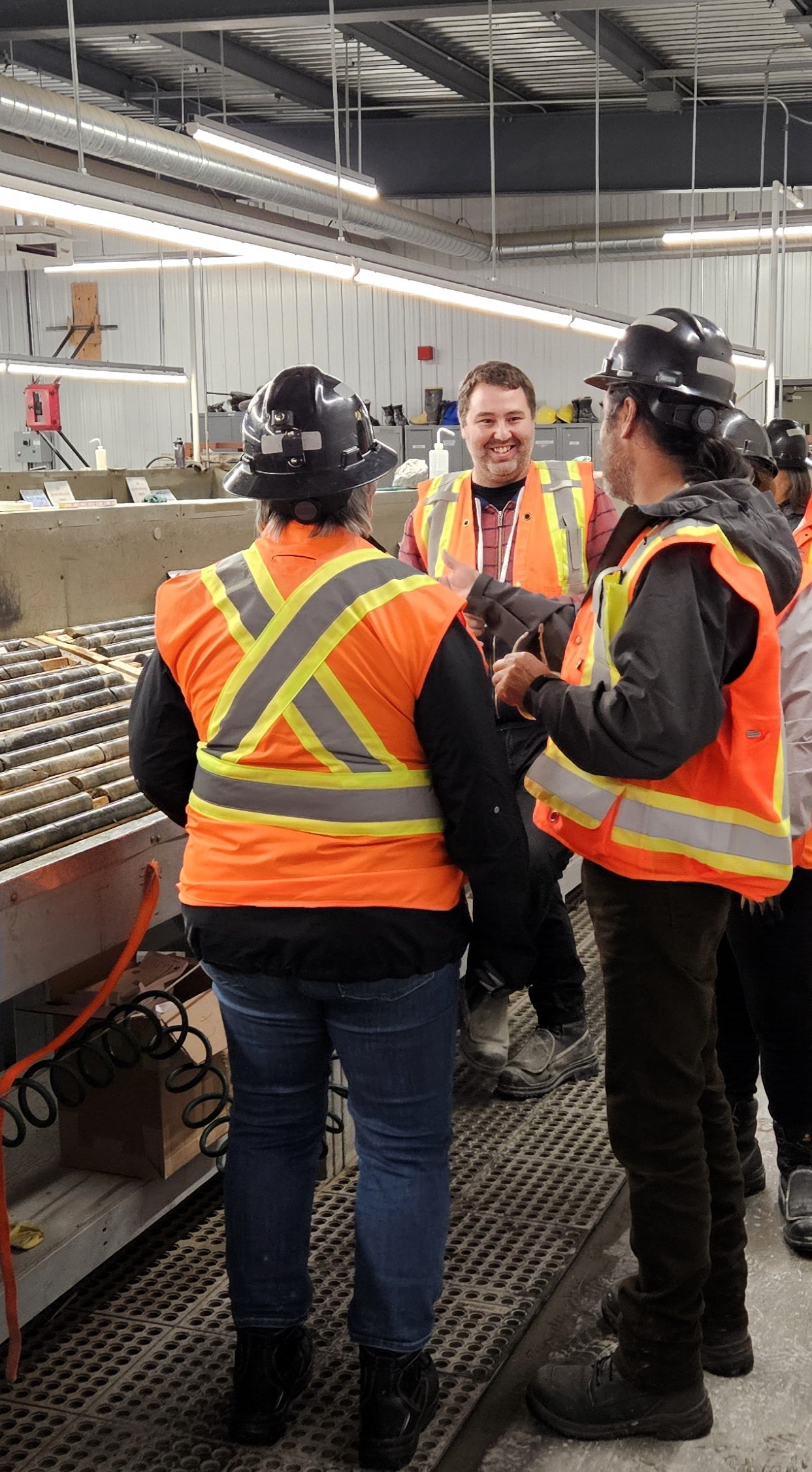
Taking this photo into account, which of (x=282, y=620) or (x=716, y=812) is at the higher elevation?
(x=282, y=620)

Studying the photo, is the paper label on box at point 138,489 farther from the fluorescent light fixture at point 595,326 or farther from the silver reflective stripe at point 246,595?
the silver reflective stripe at point 246,595

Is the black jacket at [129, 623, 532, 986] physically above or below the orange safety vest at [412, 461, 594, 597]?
below

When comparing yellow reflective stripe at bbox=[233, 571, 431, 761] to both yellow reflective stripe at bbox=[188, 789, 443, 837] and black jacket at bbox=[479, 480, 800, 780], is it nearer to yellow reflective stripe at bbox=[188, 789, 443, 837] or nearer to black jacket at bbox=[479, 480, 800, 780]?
yellow reflective stripe at bbox=[188, 789, 443, 837]

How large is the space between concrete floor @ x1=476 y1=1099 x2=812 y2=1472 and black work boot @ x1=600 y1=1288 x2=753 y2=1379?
0.06 ft

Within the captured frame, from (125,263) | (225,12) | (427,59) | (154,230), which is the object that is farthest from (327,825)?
(427,59)

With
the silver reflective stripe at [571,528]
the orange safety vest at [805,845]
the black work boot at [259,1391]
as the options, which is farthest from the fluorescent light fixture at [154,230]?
the black work boot at [259,1391]

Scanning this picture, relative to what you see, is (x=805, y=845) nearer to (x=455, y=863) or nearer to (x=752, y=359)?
(x=455, y=863)

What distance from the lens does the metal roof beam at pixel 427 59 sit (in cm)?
820

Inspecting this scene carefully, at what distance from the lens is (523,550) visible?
2.92 metres

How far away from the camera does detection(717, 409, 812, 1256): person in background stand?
225 cm

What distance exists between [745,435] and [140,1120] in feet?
4.99

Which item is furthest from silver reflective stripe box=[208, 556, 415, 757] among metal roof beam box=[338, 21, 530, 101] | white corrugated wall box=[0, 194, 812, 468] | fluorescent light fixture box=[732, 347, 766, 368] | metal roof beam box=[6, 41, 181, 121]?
white corrugated wall box=[0, 194, 812, 468]

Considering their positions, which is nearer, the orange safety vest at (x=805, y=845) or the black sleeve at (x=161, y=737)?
the black sleeve at (x=161, y=737)

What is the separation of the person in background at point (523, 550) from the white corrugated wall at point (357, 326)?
31.8ft
